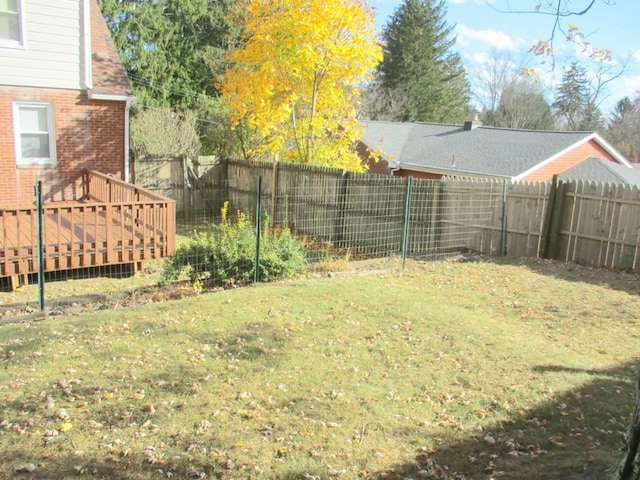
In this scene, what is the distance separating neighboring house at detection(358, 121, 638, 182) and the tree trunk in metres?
16.3

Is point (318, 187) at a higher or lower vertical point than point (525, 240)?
higher

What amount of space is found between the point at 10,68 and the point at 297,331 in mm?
10253

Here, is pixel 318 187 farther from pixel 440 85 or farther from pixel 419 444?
pixel 440 85

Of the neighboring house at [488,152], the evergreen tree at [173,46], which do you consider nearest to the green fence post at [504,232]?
the neighboring house at [488,152]

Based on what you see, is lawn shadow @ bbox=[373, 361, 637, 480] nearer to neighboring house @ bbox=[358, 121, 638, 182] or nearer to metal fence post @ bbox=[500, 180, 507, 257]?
metal fence post @ bbox=[500, 180, 507, 257]

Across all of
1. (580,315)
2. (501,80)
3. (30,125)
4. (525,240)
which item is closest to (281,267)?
(580,315)

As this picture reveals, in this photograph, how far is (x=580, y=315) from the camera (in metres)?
7.72

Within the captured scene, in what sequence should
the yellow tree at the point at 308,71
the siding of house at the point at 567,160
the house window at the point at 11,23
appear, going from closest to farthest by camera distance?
the house window at the point at 11,23 → the yellow tree at the point at 308,71 → the siding of house at the point at 567,160

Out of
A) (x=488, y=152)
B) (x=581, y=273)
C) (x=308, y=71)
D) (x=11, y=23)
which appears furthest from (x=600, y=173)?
(x=11, y=23)

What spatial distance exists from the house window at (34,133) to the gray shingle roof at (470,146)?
11.3 meters

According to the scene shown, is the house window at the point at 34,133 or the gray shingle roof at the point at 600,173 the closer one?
the house window at the point at 34,133

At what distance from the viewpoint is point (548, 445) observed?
408 centimetres

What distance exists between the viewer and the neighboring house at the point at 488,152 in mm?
21078

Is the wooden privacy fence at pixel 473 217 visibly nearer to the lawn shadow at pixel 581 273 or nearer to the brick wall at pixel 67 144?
the lawn shadow at pixel 581 273
